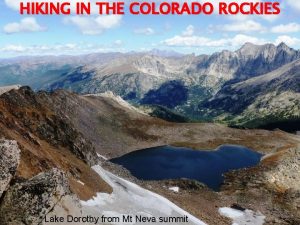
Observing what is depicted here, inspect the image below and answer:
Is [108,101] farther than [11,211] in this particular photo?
Yes

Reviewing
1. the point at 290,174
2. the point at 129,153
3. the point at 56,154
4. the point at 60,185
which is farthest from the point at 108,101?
the point at 60,185

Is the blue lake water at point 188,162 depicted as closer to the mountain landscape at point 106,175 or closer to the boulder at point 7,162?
the mountain landscape at point 106,175

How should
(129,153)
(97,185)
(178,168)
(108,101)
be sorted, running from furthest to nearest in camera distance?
(108,101)
(129,153)
(178,168)
(97,185)

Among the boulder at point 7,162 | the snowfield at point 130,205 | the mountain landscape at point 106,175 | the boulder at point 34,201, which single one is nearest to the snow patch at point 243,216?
the mountain landscape at point 106,175

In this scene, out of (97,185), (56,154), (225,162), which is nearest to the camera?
(97,185)

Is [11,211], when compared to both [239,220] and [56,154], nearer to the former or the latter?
[56,154]

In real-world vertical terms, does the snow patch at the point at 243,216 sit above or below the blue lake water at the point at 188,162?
above

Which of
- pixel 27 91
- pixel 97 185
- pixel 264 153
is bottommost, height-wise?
pixel 264 153

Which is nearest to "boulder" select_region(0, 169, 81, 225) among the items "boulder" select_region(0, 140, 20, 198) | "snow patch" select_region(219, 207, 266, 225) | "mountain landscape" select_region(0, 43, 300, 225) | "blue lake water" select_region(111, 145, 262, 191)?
"mountain landscape" select_region(0, 43, 300, 225)
